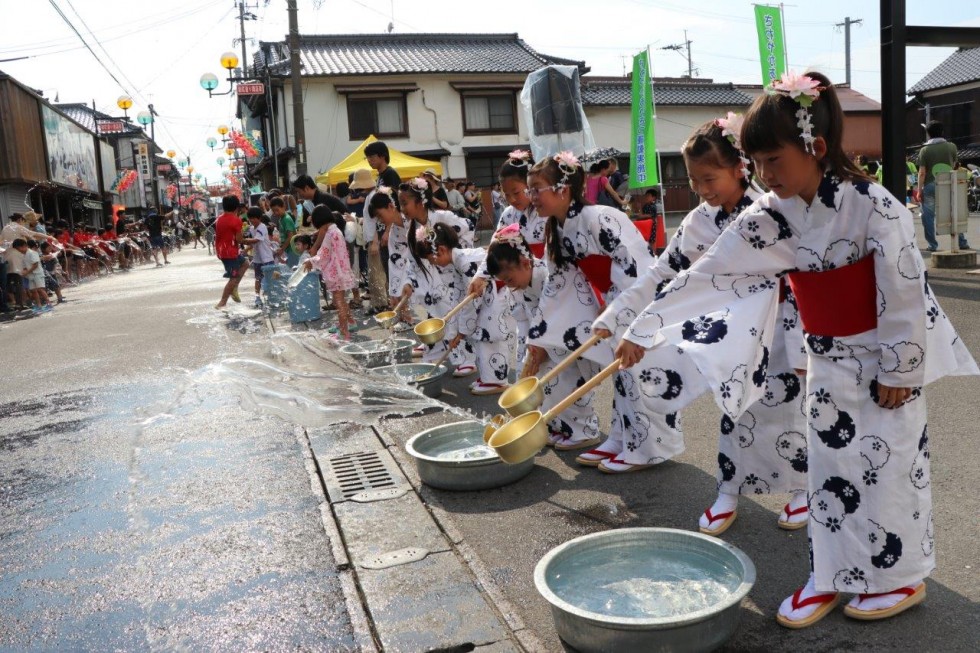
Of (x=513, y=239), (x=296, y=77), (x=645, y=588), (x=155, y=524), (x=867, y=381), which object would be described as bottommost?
(x=155, y=524)

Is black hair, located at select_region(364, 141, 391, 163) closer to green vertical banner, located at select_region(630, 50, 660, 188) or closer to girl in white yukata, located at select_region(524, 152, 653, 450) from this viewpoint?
girl in white yukata, located at select_region(524, 152, 653, 450)

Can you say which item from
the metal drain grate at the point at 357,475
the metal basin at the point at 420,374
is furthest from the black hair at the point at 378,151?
the metal drain grate at the point at 357,475

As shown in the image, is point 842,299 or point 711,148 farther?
point 711,148

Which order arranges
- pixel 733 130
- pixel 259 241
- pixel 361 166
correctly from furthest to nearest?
pixel 361 166, pixel 259 241, pixel 733 130

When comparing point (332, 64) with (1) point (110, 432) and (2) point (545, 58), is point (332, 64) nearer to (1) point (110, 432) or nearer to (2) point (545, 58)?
(2) point (545, 58)

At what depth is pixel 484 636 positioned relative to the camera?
307cm

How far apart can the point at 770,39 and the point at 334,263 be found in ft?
34.0

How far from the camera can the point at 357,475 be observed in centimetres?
509

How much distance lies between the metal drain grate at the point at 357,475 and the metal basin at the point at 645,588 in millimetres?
1929

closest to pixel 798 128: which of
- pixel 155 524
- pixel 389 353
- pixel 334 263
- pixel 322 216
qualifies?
pixel 155 524

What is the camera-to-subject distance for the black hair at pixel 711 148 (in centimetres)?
367

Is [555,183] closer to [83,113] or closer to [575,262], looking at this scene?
[575,262]

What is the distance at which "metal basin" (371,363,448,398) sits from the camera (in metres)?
7.05

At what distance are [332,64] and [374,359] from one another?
24.7m
